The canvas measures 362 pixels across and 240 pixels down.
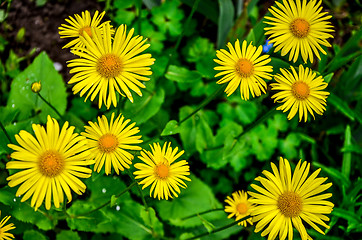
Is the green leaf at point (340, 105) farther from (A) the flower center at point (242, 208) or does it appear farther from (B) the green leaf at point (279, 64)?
(A) the flower center at point (242, 208)

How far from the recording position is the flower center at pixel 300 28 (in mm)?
1395

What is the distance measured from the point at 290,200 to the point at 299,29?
669 millimetres

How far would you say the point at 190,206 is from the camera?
1.93 m

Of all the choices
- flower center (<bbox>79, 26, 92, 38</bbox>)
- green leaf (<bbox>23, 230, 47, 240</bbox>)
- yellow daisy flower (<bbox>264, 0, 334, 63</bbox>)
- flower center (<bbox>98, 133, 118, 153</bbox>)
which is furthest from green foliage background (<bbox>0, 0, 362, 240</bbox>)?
flower center (<bbox>79, 26, 92, 38</bbox>)

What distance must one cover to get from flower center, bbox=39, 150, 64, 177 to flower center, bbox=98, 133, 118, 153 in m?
0.15

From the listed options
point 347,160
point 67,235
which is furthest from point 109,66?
point 347,160

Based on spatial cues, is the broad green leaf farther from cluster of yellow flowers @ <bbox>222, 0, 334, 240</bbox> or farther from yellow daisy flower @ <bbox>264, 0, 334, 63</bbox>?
yellow daisy flower @ <bbox>264, 0, 334, 63</bbox>

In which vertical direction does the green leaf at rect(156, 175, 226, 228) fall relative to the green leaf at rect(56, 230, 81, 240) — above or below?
above

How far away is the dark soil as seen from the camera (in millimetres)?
2400

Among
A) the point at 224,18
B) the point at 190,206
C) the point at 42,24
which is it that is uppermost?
the point at 42,24

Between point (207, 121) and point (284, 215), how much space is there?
994 mm

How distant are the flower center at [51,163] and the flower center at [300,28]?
101 centimetres

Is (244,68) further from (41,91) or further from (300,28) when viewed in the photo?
(41,91)

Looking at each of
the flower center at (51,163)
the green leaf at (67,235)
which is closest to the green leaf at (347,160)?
the green leaf at (67,235)
